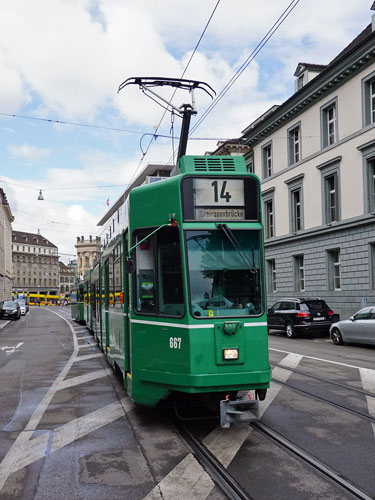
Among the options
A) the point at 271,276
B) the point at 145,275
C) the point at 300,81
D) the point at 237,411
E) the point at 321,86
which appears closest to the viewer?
the point at 237,411

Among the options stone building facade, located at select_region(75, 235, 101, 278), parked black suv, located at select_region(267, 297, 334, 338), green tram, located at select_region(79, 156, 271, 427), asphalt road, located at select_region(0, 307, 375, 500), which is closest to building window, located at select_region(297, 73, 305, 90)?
parked black suv, located at select_region(267, 297, 334, 338)

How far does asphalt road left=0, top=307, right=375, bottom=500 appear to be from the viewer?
188 inches

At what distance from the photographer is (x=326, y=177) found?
29.5 meters

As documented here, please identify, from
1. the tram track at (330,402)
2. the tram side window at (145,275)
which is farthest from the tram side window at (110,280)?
the tram side window at (145,275)

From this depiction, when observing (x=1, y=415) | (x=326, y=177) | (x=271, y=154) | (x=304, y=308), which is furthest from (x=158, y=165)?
(x=1, y=415)

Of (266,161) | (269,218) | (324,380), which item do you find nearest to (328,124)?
(266,161)

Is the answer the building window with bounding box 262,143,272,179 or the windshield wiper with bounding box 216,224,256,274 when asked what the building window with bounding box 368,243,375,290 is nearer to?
the building window with bounding box 262,143,272,179

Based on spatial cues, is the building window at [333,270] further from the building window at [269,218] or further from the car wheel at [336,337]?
the car wheel at [336,337]

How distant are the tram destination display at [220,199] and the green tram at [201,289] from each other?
1 cm

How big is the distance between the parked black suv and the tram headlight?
1571 cm

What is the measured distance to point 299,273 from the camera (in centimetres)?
3322

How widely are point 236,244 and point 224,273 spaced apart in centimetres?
39

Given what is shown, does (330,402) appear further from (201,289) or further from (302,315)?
(302,315)

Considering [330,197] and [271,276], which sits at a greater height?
[330,197]
